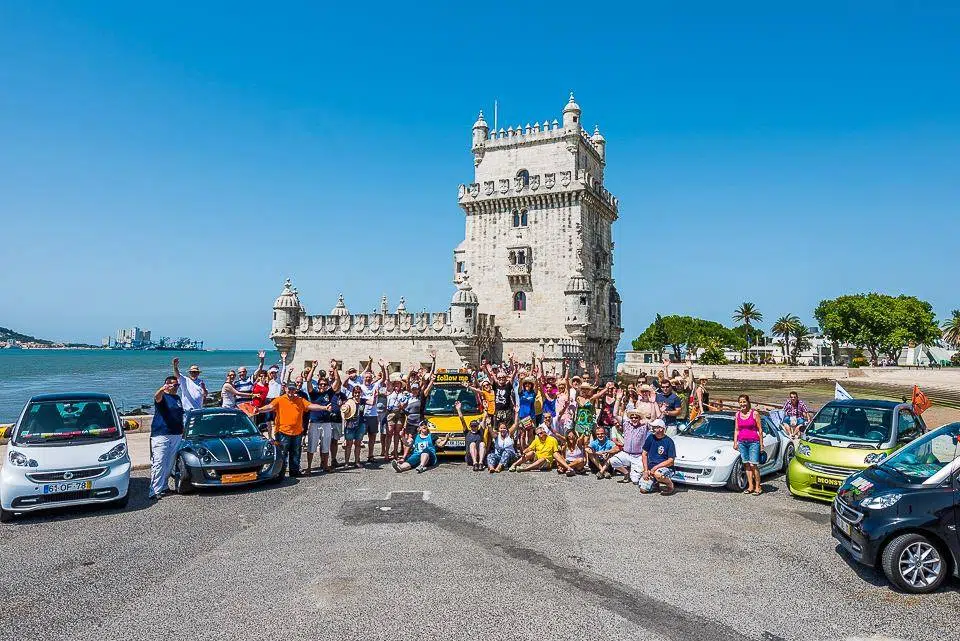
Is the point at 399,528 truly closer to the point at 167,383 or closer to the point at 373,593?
the point at 373,593

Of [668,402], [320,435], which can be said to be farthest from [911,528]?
[320,435]

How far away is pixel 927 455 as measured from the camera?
26.0 feet

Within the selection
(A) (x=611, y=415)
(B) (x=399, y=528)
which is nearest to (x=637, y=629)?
(B) (x=399, y=528)

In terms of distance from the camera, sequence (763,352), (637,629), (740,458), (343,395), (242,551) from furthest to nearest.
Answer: (763,352)
(343,395)
(740,458)
(242,551)
(637,629)

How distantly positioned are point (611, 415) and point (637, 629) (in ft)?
27.9

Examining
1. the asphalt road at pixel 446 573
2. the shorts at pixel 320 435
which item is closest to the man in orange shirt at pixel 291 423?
the shorts at pixel 320 435

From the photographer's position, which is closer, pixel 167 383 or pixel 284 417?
pixel 167 383

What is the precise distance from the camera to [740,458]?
39.1 feet

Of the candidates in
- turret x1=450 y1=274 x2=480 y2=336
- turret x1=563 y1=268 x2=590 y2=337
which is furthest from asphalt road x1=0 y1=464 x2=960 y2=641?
turret x1=563 y1=268 x2=590 y2=337

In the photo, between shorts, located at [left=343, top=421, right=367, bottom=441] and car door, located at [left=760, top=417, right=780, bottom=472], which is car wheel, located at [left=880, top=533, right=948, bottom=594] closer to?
car door, located at [left=760, top=417, right=780, bottom=472]

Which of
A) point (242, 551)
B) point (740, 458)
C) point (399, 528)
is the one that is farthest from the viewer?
point (740, 458)

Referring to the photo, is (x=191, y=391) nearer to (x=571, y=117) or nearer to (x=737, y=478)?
(x=737, y=478)

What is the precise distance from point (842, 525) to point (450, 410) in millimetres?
9208

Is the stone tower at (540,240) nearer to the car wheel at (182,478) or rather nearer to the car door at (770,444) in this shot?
the car door at (770,444)
